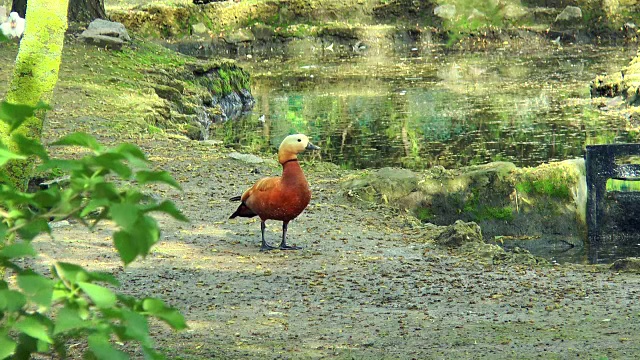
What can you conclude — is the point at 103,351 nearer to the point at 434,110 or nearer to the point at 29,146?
the point at 29,146

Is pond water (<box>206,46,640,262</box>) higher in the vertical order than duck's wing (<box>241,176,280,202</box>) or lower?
higher

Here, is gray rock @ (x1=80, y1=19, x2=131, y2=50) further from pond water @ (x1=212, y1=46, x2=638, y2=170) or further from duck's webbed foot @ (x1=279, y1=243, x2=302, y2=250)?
duck's webbed foot @ (x1=279, y1=243, x2=302, y2=250)

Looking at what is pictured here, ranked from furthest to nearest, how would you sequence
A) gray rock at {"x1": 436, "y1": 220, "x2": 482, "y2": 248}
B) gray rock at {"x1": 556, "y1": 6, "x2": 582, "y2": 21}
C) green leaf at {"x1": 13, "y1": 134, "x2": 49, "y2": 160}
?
1. gray rock at {"x1": 556, "y1": 6, "x2": 582, "y2": 21}
2. gray rock at {"x1": 436, "y1": 220, "x2": 482, "y2": 248}
3. green leaf at {"x1": 13, "y1": 134, "x2": 49, "y2": 160}

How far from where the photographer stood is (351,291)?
23.3ft

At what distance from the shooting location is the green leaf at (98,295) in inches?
83.4

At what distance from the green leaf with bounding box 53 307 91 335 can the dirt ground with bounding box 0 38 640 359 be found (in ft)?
9.73

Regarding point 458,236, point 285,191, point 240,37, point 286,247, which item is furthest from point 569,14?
point 285,191

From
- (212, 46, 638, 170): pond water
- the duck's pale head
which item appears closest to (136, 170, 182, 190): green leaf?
the duck's pale head

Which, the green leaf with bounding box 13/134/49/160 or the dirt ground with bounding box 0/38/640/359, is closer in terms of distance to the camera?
the green leaf with bounding box 13/134/49/160

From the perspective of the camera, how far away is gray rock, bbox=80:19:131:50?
2036 centimetres

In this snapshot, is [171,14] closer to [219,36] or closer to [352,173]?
[219,36]

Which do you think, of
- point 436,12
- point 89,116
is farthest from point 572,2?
point 89,116

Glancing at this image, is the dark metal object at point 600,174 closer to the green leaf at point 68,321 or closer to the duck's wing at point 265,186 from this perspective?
the duck's wing at point 265,186

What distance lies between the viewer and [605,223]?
34.4 feet
